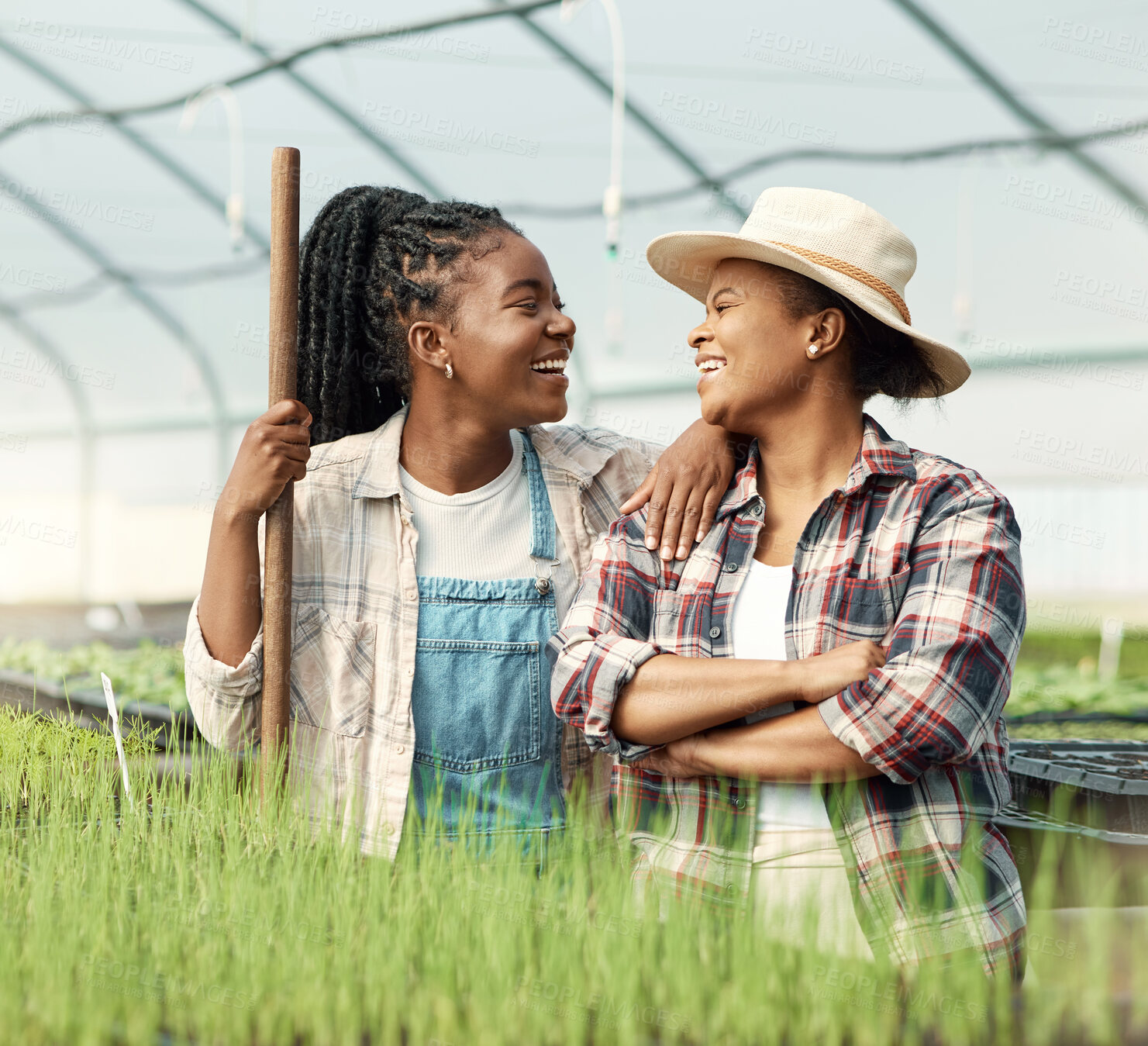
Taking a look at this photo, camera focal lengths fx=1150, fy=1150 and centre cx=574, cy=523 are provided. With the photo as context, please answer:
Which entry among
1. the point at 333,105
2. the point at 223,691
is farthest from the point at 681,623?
the point at 333,105

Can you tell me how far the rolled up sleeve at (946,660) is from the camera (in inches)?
57.3

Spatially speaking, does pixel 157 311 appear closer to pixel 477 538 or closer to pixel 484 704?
pixel 477 538

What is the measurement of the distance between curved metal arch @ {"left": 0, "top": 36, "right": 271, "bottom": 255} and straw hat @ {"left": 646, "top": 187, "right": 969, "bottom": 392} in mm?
5732

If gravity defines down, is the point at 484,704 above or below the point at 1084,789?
above

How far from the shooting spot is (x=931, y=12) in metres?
5.06

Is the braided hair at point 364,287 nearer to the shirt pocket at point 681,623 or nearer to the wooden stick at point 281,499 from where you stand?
the wooden stick at point 281,499

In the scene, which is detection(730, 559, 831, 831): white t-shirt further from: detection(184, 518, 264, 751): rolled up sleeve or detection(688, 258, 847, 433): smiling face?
detection(184, 518, 264, 751): rolled up sleeve

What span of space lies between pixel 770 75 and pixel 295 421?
4.85m

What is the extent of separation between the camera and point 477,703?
197 centimetres

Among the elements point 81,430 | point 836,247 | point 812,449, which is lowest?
point 812,449

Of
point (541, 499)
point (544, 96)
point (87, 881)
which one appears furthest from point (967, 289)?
point (87, 881)

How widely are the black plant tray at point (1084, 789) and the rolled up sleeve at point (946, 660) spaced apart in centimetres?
73

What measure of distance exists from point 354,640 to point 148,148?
20.8 feet

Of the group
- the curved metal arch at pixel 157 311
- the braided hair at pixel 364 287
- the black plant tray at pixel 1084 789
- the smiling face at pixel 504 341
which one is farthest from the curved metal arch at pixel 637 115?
the smiling face at pixel 504 341
